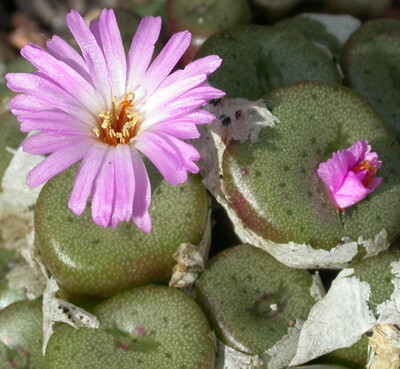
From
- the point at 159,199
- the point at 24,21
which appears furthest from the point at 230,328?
the point at 24,21

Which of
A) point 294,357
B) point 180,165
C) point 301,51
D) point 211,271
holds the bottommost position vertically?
point 294,357

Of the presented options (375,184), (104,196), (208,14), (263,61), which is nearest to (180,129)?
(104,196)

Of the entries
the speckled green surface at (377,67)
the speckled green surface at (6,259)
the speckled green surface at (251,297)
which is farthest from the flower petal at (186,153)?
the speckled green surface at (6,259)

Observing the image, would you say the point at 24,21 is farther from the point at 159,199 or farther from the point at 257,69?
the point at 159,199

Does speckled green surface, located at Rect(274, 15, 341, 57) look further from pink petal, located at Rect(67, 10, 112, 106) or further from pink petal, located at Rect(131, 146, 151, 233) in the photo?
pink petal, located at Rect(131, 146, 151, 233)

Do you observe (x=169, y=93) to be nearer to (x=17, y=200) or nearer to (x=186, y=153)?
(x=186, y=153)
